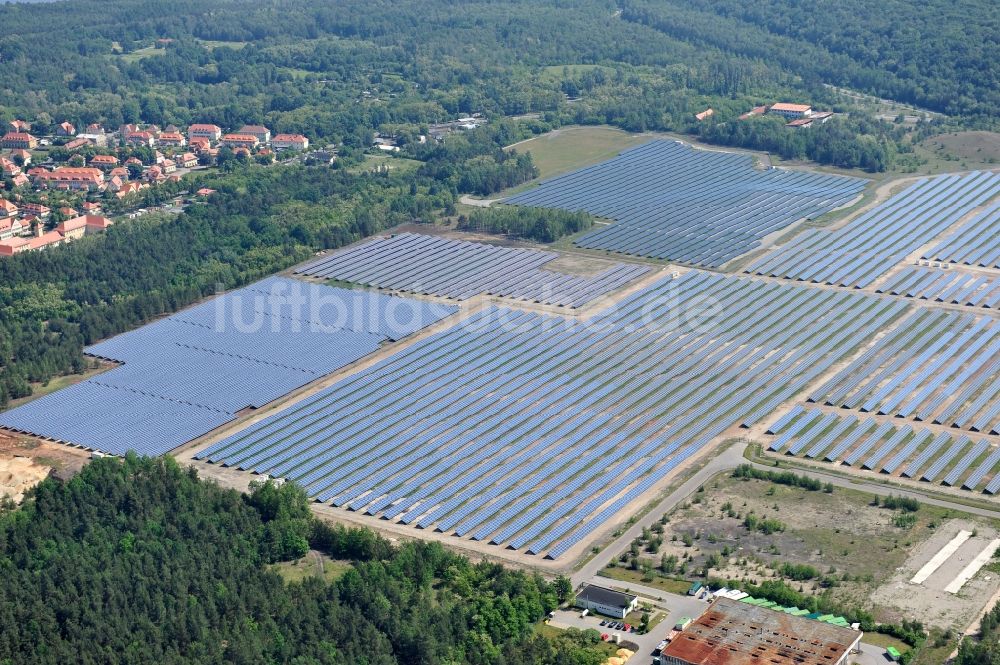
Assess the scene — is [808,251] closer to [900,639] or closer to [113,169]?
[900,639]

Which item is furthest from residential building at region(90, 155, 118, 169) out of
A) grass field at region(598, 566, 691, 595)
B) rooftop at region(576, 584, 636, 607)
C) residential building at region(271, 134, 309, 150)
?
rooftop at region(576, 584, 636, 607)

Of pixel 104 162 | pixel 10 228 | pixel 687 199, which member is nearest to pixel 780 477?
pixel 687 199

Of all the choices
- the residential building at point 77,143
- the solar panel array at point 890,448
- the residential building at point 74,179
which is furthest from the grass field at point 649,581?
the residential building at point 77,143

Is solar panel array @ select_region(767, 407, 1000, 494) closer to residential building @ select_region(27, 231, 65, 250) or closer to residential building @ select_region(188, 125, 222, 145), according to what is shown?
residential building @ select_region(27, 231, 65, 250)

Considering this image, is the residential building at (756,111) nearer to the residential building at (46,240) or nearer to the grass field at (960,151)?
the grass field at (960,151)

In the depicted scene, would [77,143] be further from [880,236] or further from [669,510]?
[669,510]

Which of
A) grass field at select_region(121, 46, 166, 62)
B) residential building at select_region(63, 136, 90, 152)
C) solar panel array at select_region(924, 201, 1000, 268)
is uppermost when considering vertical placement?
solar panel array at select_region(924, 201, 1000, 268)
